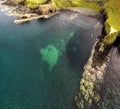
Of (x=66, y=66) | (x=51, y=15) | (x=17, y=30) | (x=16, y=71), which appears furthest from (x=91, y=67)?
(x=51, y=15)

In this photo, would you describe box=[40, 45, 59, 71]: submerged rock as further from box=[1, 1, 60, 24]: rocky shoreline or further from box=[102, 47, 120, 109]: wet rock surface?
box=[1, 1, 60, 24]: rocky shoreline

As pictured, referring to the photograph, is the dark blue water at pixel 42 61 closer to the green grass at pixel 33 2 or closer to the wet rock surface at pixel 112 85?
the wet rock surface at pixel 112 85

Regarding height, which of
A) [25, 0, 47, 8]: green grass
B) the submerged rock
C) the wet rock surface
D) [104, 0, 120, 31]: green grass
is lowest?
[25, 0, 47, 8]: green grass

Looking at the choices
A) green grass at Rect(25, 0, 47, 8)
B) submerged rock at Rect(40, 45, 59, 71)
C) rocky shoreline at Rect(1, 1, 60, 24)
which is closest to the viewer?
submerged rock at Rect(40, 45, 59, 71)

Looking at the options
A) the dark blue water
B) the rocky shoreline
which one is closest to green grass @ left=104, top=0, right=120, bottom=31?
the dark blue water

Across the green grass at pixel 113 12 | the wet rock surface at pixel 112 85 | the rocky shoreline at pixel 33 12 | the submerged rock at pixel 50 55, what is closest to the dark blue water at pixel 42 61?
the submerged rock at pixel 50 55

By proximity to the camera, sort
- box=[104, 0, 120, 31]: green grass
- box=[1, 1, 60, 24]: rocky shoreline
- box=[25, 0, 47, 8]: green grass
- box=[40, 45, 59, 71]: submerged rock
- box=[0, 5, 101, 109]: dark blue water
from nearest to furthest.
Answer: box=[0, 5, 101, 109]: dark blue water, box=[40, 45, 59, 71]: submerged rock, box=[104, 0, 120, 31]: green grass, box=[1, 1, 60, 24]: rocky shoreline, box=[25, 0, 47, 8]: green grass

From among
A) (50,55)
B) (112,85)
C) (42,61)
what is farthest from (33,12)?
(112,85)

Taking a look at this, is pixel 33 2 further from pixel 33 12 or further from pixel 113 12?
pixel 113 12

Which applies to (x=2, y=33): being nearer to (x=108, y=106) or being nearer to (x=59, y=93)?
(x=59, y=93)
